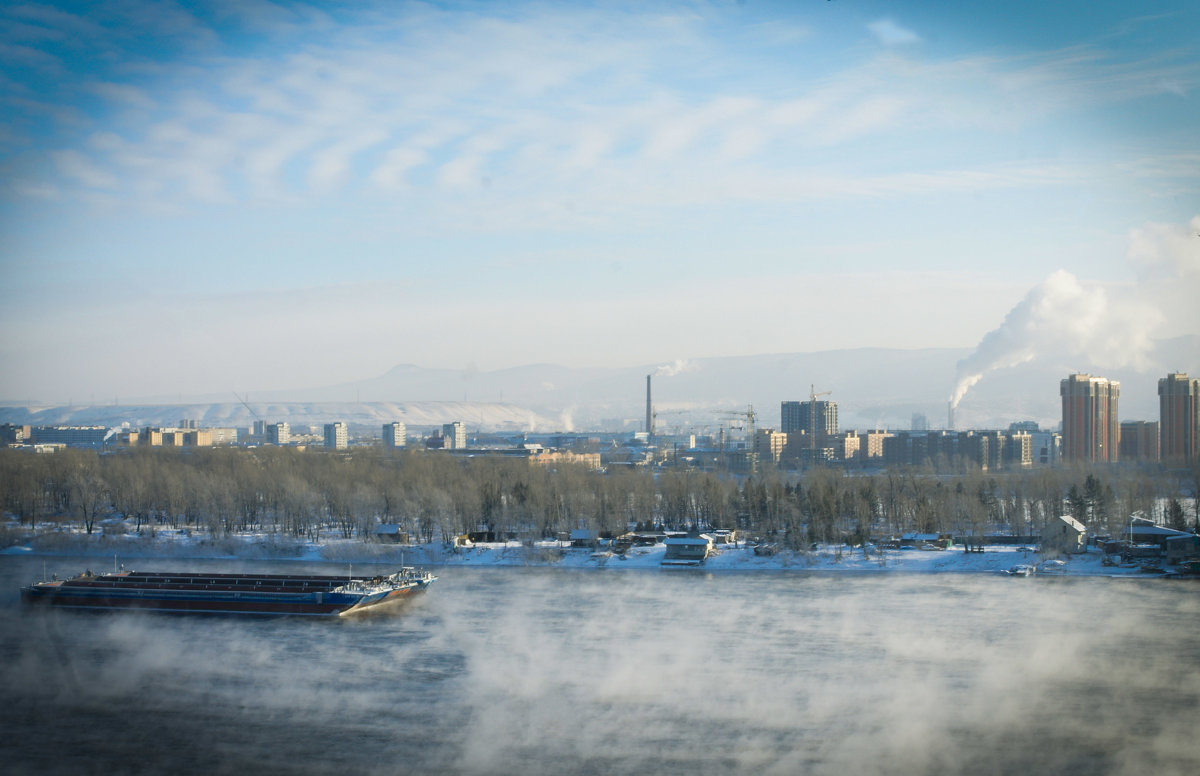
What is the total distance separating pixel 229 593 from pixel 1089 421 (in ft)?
86.3

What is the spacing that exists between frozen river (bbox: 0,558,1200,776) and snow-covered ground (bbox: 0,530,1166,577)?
218 centimetres

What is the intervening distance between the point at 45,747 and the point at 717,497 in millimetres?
12494

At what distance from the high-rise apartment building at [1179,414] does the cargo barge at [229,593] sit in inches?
869

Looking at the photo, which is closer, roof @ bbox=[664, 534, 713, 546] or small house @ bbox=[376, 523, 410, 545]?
roof @ bbox=[664, 534, 713, 546]

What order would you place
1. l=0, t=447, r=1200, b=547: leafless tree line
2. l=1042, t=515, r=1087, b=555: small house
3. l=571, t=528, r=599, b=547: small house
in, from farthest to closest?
l=0, t=447, r=1200, b=547: leafless tree line, l=571, t=528, r=599, b=547: small house, l=1042, t=515, r=1087, b=555: small house

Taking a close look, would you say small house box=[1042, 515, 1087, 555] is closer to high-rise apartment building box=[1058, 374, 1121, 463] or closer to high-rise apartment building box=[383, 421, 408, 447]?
high-rise apartment building box=[1058, 374, 1121, 463]

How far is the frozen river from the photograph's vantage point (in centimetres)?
618

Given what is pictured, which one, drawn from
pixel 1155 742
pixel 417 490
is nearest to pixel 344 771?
pixel 1155 742

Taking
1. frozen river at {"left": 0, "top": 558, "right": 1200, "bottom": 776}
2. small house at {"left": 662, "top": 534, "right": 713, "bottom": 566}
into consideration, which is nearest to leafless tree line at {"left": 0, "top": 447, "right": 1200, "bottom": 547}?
small house at {"left": 662, "top": 534, "right": 713, "bottom": 566}

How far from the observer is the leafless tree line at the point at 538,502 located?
1620 centimetres

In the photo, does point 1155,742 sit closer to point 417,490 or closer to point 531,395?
point 417,490

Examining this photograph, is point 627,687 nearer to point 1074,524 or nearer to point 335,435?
point 1074,524

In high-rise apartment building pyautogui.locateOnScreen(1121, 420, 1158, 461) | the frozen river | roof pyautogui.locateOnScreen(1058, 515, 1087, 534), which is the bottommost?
the frozen river

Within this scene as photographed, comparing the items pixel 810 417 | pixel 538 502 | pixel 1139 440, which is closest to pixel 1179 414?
pixel 1139 440
